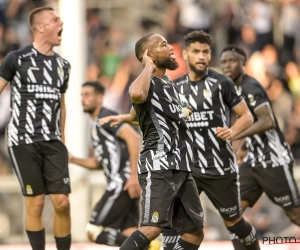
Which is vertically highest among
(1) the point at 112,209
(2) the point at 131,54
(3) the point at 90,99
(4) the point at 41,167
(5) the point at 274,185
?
(2) the point at 131,54

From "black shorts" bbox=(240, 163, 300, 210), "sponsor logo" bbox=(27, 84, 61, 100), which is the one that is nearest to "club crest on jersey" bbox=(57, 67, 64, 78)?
"sponsor logo" bbox=(27, 84, 61, 100)

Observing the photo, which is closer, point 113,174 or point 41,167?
point 41,167

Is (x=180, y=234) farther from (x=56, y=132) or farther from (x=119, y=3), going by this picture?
(x=119, y=3)

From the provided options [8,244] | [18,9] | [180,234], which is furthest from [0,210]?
[180,234]

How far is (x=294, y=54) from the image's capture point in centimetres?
1540

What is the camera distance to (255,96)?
30.7 ft

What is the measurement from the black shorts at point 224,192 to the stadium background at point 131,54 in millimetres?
2827

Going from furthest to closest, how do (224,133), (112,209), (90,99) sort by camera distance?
(90,99) → (112,209) → (224,133)

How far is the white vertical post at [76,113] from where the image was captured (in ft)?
45.4

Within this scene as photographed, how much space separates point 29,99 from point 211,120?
1817mm

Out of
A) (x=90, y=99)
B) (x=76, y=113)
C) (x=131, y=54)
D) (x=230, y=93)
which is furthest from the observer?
(x=131, y=54)

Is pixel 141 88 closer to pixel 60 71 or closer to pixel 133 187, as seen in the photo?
pixel 60 71

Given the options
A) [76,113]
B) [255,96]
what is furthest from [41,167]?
[76,113]

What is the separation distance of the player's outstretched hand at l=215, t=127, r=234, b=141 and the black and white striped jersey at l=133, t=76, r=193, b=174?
2.45 ft
